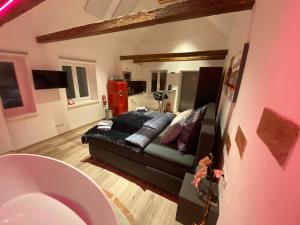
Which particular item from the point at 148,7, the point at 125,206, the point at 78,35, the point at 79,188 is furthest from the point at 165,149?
the point at 148,7

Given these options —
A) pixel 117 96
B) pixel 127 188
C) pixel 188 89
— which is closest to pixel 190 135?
pixel 127 188

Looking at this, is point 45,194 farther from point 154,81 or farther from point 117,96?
point 154,81

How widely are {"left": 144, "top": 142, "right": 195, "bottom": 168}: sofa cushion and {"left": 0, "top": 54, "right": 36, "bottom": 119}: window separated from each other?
9.08 ft

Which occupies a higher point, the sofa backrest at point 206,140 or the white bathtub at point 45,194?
the sofa backrest at point 206,140

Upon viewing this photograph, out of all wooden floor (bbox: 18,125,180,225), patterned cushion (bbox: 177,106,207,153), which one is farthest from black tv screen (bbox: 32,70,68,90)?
patterned cushion (bbox: 177,106,207,153)

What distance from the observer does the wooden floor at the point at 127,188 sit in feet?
4.99

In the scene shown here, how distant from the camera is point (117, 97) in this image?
14.8 ft

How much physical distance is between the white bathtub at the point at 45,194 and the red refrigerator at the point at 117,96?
3.48 meters

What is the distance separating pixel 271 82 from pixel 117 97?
423 centimetres

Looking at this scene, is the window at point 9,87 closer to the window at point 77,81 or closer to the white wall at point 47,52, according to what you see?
the white wall at point 47,52

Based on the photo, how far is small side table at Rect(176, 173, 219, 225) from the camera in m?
1.16

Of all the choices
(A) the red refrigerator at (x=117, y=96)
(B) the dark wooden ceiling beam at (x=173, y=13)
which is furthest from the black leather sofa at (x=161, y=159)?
(A) the red refrigerator at (x=117, y=96)

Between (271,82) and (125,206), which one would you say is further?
(125,206)

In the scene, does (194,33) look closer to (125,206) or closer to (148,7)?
(148,7)
